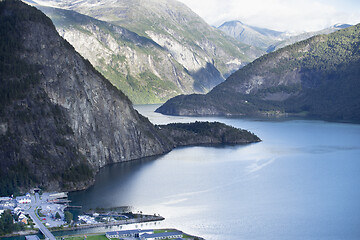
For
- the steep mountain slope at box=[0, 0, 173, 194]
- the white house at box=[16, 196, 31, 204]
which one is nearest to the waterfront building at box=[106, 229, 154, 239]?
the white house at box=[16, 196, 31, 204]

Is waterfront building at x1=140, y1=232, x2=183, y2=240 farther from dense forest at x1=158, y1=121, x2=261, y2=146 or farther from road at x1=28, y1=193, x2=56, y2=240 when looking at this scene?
dense forest at x1=158, y1=121, x2=261, y2=146

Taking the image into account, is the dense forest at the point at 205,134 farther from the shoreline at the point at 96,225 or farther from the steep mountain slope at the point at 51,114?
the shoreline at the point at 96,225

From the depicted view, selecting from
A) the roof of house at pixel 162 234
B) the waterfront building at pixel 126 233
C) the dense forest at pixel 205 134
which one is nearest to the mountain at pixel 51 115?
the waterfront building at pixel 126 233

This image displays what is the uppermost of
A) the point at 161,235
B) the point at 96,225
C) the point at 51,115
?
the point at 51,115

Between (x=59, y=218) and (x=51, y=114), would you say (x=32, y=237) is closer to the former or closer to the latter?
(x=59, y=218)

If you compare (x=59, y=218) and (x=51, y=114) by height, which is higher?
Result: (x=51, y=114)

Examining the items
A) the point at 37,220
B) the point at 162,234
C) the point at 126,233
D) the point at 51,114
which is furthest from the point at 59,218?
the point at 51,114
